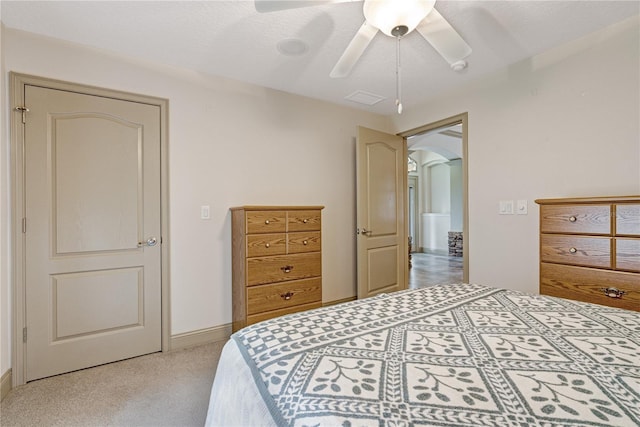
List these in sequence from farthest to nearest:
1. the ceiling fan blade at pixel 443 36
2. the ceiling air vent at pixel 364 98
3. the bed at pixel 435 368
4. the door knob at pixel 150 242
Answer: the ceiling air vent at pixel 364 98 < the door knob at pixel 150 242 < the ceiling fan blade at pixel 443 36 < the bed at pixel 435 368

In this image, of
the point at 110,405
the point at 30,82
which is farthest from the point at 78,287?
the point at 30,82

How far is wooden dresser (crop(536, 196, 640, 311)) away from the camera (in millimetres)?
1617

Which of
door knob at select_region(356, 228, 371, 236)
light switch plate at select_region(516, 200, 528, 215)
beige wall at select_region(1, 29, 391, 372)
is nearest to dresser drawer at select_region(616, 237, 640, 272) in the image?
light switch plate at select_region(516, 200, 528, 215)

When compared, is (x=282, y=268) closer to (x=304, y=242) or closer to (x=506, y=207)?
(x=304, y=242)

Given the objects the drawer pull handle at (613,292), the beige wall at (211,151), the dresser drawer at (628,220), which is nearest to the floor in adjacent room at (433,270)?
the beige wall at (211,151)

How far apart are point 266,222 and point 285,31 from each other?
141cm

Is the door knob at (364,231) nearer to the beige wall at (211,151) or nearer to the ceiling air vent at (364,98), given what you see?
the beige wall at (211,151)

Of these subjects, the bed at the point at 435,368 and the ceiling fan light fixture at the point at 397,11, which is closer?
the bed at the point at 435,368

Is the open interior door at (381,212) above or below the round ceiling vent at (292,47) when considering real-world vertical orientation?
below

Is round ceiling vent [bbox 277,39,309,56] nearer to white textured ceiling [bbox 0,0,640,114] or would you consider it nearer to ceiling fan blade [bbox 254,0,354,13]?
white textured ceiling [bbox 0,0,640,114]

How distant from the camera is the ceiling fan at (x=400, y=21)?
1.29 meters

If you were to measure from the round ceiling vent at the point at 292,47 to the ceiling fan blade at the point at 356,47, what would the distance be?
57cm

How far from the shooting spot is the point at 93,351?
86.8 inches

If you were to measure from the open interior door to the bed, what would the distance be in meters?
1.98
